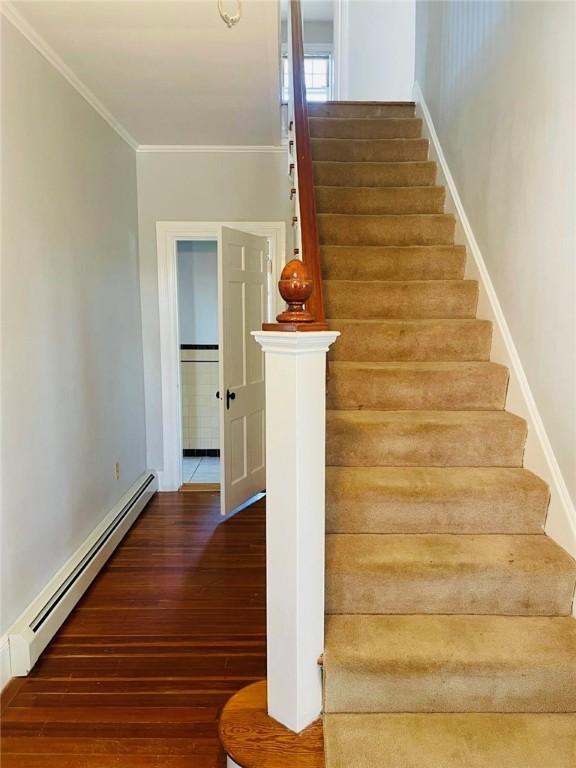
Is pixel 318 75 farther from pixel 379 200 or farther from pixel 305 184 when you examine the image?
pixel 305 184

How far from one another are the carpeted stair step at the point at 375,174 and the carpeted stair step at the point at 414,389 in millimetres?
1519

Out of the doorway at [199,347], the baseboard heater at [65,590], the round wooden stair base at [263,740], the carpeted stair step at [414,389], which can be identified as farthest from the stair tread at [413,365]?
the doorway at [199,347]

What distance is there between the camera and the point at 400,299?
2795 millimetres

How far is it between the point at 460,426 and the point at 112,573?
2031 mm

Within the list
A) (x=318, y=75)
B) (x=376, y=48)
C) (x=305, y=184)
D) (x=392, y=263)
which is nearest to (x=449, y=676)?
(x=305, y=184)

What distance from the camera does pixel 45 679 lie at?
2.12m

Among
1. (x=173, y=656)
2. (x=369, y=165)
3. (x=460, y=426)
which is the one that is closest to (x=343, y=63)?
(x=369, y=165)

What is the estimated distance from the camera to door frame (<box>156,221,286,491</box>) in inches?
162

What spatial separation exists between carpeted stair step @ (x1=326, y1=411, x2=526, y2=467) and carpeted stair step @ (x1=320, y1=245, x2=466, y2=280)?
1045mm

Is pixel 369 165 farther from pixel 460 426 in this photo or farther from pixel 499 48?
pixel 460 426

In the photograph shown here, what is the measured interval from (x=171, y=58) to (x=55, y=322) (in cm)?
136

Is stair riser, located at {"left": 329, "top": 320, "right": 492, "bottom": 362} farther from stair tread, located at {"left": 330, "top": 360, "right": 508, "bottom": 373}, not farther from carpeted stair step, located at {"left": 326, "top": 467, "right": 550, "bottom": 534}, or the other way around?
carpeted stair step, located at {"left": 326, "top": 467, "right": 550, "bottom": 534}

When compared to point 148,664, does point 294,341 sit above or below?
above

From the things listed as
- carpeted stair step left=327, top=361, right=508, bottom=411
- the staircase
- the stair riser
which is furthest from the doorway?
carpeted stair step left=327, top=361, right=508, bottom=411
